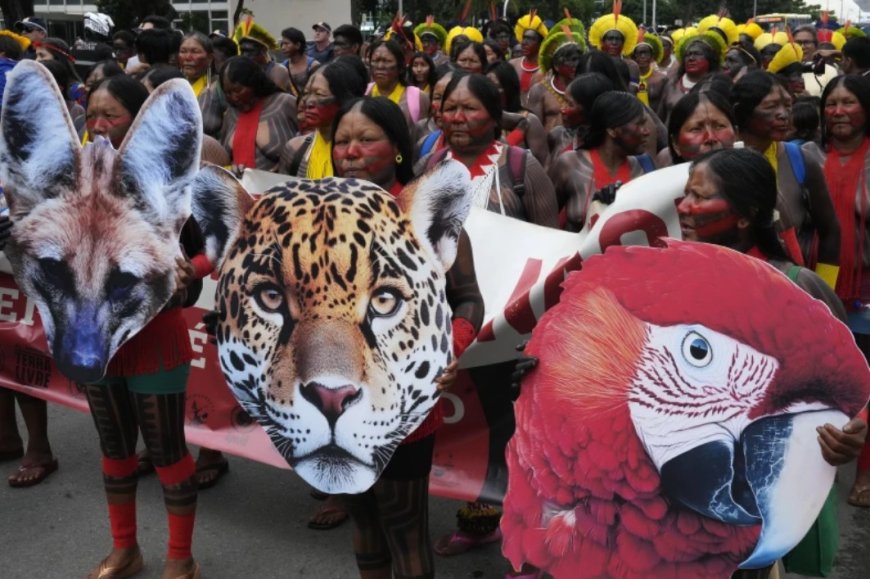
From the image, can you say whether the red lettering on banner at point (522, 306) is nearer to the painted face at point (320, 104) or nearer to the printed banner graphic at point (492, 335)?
the printed banner graphic at point (492, 335)

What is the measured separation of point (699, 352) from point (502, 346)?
1.14m

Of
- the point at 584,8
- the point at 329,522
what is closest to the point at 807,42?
the point at 329,522

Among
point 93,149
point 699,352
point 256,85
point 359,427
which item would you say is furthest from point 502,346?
point 256,85

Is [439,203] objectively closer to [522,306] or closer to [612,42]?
[522,306]

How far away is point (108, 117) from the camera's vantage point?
3.49m

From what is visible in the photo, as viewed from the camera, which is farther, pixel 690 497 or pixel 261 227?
pixel 261 227

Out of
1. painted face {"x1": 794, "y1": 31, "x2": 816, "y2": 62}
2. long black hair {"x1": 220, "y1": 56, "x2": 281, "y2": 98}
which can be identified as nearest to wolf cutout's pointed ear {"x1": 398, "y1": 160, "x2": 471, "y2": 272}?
long black hair {"x1": 220, "y1": 56, "x2": 281, "y2": 98}

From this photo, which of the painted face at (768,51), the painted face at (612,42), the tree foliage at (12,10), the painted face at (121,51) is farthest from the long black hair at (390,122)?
the tree foliage at (12,10)

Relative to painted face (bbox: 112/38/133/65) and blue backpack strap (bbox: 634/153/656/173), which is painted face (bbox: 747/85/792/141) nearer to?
blue backpack strap (bbox: 634/153/656/173)

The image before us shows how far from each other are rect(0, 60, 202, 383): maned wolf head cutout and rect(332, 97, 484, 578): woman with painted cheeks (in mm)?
493

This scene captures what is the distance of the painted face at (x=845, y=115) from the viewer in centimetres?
427

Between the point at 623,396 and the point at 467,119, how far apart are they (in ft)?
6.14

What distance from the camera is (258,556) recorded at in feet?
13.1

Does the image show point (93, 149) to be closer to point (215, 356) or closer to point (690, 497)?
point (215, 356)
